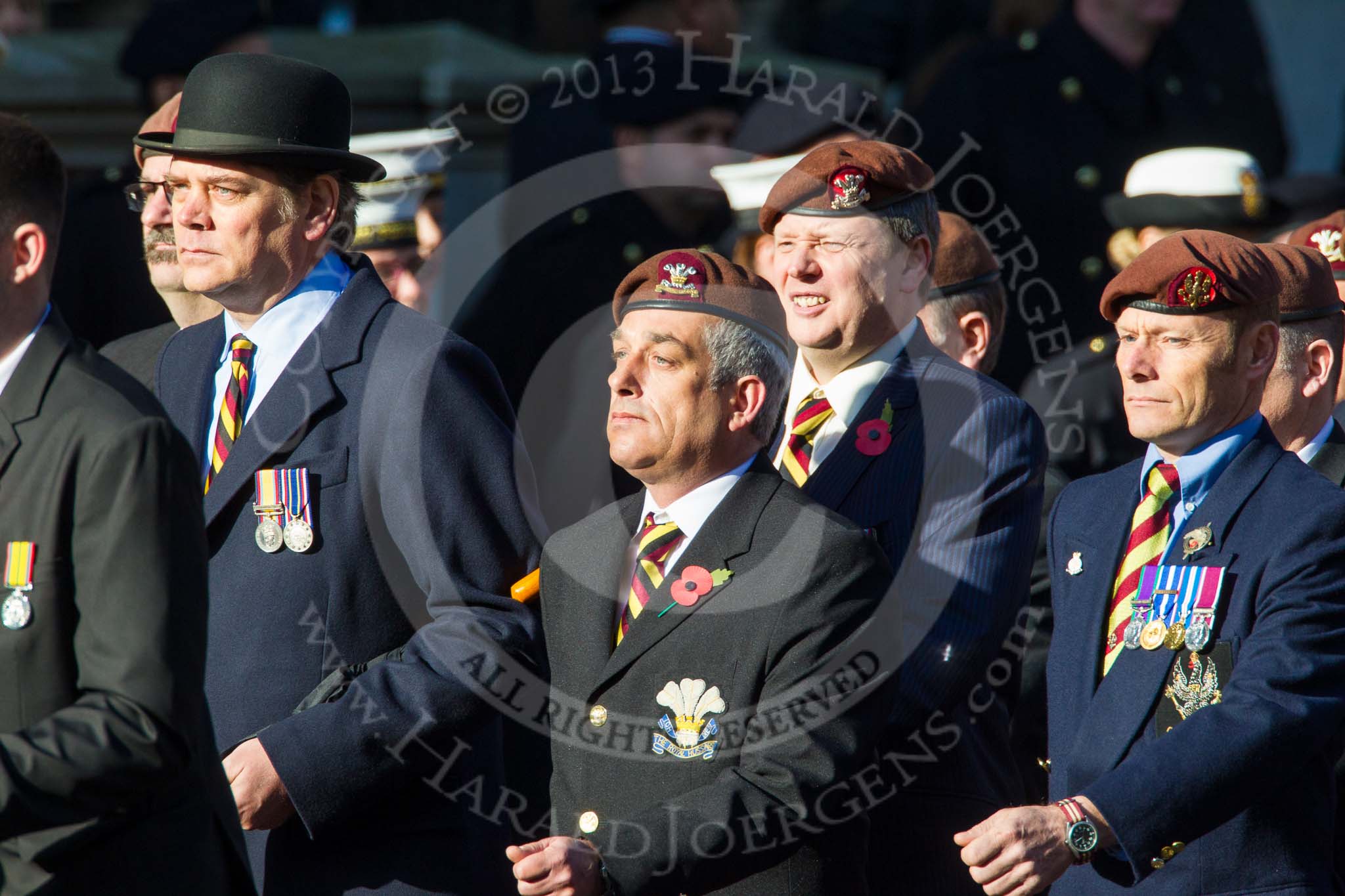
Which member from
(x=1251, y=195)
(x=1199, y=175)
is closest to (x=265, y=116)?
(x=1199, y=175)

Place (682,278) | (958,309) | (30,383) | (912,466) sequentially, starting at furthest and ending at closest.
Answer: (958,309) → (912,466) → (682,278) → (30,383)

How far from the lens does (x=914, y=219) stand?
14.1 ft

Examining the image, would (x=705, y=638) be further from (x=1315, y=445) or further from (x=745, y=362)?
(x=1315, y=445)

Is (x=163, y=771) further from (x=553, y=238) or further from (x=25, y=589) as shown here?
(x=553, y=238)

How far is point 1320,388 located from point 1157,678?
107cm

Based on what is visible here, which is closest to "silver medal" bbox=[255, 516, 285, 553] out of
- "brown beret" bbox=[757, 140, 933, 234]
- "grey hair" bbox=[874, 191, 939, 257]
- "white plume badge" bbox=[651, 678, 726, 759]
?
"white plume badge" bbox=[651, 678, 726, 759]

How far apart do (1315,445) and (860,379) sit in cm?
104

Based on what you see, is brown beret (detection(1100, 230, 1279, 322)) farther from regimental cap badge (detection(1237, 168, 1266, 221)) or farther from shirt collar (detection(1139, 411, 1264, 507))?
regimental cap badge (detection(1237, 168, 1266, 221))

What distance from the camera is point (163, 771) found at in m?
2.58

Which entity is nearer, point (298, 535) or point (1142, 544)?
point (298, 535)

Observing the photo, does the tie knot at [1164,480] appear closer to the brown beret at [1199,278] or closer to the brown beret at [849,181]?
the brown beret at [1199,278]

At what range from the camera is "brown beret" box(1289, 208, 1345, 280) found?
489 centimetres

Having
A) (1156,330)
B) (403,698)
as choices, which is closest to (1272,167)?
(1156,330)

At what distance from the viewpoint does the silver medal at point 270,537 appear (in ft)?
11.6
